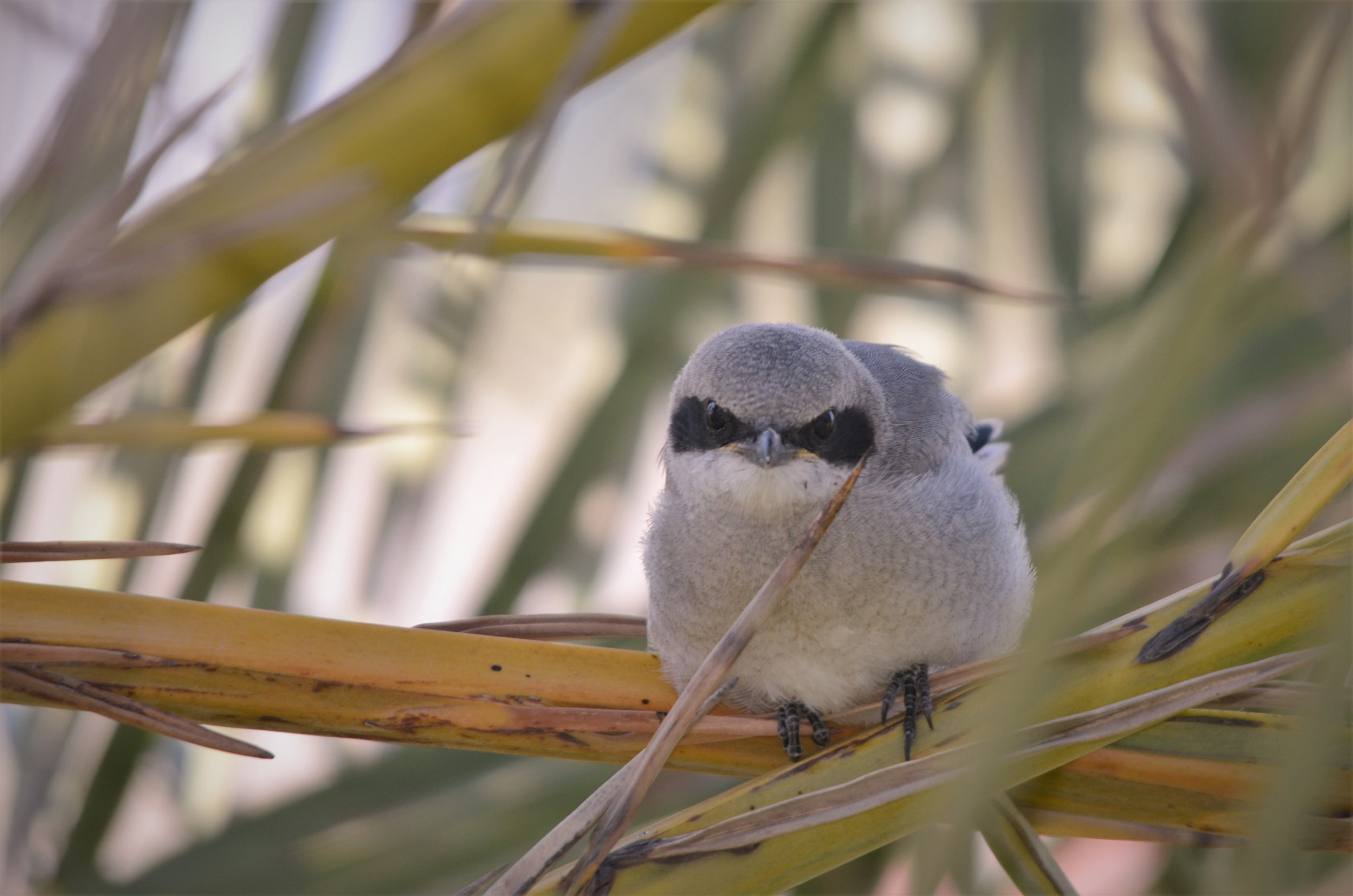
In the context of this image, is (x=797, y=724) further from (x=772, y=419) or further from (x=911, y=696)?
(x=772, y=419)

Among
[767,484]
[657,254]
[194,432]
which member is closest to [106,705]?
[194,432]

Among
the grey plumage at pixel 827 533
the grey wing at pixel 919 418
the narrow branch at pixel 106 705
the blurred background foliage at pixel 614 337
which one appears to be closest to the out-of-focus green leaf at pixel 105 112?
the blurred background foliage at pixel 614 337

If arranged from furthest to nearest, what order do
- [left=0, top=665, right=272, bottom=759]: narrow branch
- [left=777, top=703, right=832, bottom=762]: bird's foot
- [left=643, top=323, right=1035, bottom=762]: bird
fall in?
[left=643, top=323, right=1035, bottom=762]: bird, [left=777, top=703, right=832, bottom=762]: bird's foot, [left=0, top=665, right=272, bottom=759]: narrow branch

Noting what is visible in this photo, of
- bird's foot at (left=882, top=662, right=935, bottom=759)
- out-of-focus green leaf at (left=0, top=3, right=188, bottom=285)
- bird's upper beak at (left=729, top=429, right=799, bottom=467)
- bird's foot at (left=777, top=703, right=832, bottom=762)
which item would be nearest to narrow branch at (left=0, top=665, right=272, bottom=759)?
out-of-focus green leaf at (left=0, top=3, right=188, bottom=285)

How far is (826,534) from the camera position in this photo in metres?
1.74

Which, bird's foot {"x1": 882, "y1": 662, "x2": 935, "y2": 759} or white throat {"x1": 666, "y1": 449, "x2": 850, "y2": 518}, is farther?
white throat {"x1": 666, "y1": 449, "x2": 850, "y2": 518}

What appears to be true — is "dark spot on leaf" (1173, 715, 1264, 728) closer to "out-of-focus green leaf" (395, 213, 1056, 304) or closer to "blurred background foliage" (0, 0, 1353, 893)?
"blurred background foliage" (0, 0, 1353, 893)

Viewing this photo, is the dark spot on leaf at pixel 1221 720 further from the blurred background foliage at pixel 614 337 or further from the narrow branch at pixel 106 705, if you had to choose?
the narrow branch at pixel 106 705

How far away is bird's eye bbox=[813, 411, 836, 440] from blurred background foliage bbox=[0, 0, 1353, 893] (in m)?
0.21

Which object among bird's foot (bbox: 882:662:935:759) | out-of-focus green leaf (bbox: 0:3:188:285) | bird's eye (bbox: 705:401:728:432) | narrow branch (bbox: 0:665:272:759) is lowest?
narrow branch (bbox: 0:665:272:759)

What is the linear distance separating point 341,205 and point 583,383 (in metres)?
1.99

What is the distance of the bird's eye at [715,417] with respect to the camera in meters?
1.82

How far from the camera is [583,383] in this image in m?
2.88

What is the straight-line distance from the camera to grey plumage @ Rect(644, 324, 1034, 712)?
65.2 inches
